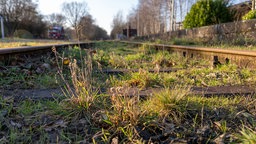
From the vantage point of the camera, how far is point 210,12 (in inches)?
448

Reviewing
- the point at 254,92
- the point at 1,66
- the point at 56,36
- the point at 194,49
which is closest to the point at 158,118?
the point at 254,92

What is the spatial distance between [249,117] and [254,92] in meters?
0.74

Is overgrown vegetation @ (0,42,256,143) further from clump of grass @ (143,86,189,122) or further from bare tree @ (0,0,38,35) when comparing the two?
bare tree @ (0,0,38,35)

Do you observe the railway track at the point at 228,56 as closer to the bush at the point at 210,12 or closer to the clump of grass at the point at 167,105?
the clump of grass at the point at 167,105

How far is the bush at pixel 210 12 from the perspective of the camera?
36.5 feet

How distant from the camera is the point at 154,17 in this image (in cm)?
3200

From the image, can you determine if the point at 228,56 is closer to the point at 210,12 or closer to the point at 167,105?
the point at 167,105

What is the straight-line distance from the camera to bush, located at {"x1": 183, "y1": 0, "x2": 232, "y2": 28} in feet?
36.5

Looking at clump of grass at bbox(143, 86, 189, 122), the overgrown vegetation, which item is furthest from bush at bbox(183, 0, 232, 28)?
clump of grass at bbox(143, 86, 189, 122)

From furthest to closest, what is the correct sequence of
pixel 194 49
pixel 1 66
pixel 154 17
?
pixel 154 17 < pixel 194 49 < pixel 1 66

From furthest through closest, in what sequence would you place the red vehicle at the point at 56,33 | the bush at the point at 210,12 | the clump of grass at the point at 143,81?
the red vehicle at the point at 56,33 → the bush at the point at 210,12 → the clump of grass at the point at 143,81

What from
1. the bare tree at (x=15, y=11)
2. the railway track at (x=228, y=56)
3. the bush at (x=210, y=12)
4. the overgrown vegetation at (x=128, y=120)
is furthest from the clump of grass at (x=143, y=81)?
the bare tree at (x=15, y=11)

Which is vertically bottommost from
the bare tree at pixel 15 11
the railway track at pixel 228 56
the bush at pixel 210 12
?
the railway track at pixel 228 56

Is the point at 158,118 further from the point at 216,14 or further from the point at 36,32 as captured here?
the point at 36,32
